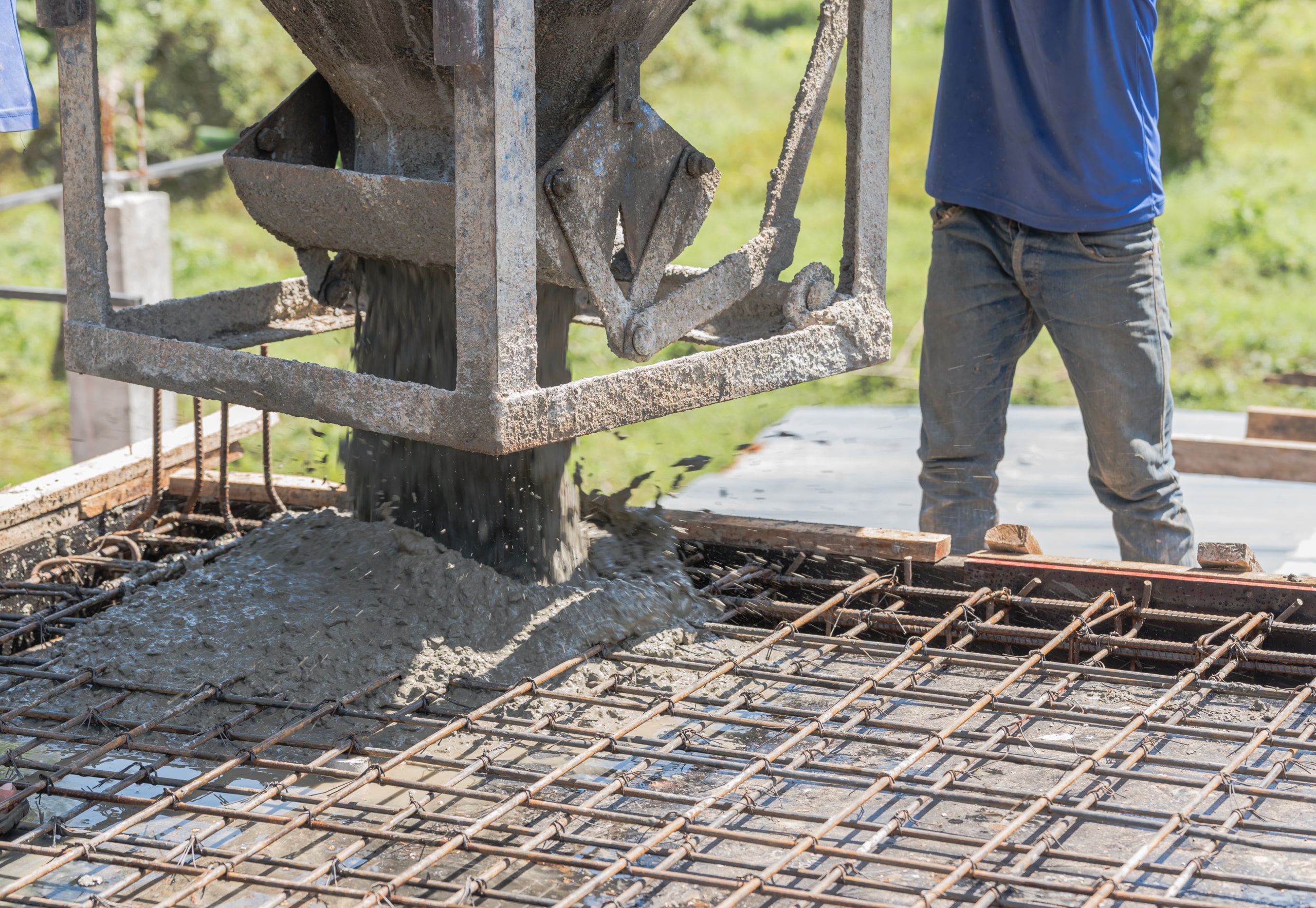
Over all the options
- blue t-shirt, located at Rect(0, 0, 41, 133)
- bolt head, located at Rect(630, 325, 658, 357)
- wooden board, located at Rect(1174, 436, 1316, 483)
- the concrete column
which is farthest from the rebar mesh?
the concrete column

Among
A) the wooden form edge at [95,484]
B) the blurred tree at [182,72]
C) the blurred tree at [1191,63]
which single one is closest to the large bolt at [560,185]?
the wooden form edge at [95,484]

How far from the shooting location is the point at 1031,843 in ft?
7.59

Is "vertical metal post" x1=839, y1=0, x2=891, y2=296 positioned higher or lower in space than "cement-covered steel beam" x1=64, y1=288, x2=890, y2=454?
higher

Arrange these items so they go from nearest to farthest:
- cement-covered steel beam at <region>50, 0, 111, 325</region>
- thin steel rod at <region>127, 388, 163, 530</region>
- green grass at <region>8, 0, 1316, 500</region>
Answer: cement-covered steel beam at <region>50, 0, 111, 325</region>
thin steel rod at <region>127, 388, 163, 530</region>
green grass at <region>8, 0, 1316, 500</region>

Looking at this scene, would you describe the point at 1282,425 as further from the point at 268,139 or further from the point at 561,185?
the point at 268,139

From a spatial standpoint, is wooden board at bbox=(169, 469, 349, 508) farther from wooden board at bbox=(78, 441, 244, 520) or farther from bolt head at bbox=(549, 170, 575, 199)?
bolt head at bbox=(549, 170, 575, 199)

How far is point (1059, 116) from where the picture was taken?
12.7 ft

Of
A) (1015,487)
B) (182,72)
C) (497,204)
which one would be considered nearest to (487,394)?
(497,204)

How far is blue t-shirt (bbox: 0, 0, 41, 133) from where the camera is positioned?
3.24 m

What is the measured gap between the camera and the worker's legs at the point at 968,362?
13.2 ft

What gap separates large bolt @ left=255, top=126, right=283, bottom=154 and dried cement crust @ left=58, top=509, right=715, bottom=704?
0.89 m

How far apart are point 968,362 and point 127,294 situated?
4650mm

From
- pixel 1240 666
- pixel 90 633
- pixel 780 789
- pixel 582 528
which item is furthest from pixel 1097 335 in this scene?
pixel 90 633

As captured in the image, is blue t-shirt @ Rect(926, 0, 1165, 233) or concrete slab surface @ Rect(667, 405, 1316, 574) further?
concrete slab surface @ Rect(667, 405, 1316, 574)
